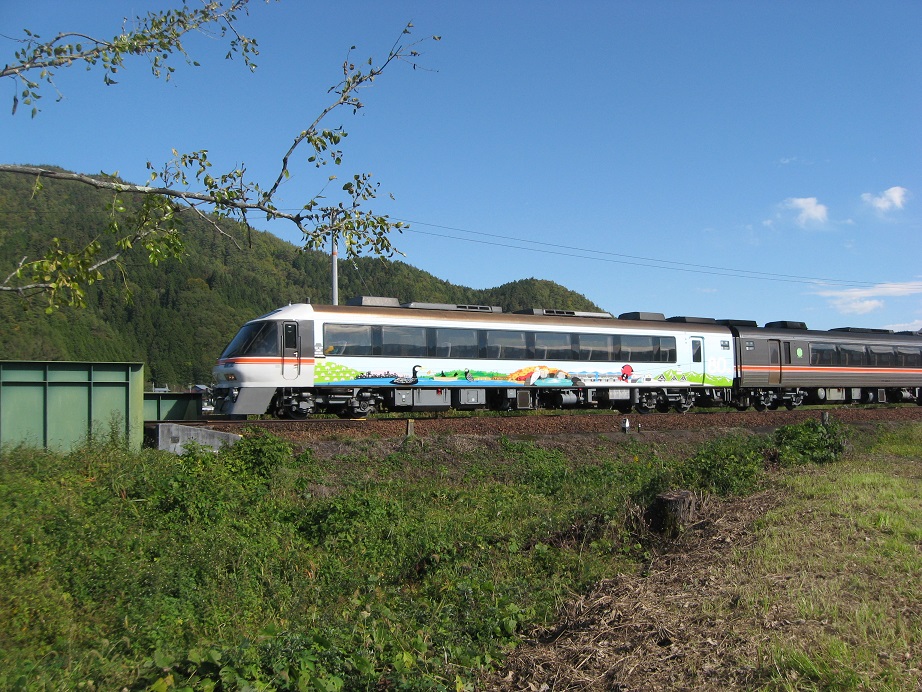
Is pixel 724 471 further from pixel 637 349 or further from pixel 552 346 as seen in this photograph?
pixel 637 349

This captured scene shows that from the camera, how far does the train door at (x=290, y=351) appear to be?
17.8 m

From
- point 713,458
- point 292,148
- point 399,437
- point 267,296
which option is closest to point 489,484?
point 399,437

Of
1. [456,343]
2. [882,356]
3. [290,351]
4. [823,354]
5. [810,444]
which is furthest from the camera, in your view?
[882,356]

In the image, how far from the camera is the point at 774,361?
1073 inches

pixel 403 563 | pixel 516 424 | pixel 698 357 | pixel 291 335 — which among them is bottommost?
pixel 403 563

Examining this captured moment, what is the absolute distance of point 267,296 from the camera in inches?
3398

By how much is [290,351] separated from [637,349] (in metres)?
11.6

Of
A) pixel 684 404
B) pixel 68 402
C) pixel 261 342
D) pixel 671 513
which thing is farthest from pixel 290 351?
pixel 684 404

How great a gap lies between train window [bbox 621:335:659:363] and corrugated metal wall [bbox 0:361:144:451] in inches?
572

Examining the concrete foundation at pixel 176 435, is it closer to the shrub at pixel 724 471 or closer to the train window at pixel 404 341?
the train window at pixel 404 341

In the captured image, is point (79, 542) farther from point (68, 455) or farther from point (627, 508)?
point (627, 508)

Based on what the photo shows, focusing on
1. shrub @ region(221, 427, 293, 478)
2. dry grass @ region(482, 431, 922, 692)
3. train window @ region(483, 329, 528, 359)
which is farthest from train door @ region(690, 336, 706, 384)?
dry grass @ region(482, 431, 922, 692)

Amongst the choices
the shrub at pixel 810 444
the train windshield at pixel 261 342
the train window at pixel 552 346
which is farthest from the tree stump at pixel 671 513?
the train window at pixel 552 346

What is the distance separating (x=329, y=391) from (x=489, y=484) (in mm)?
6966
